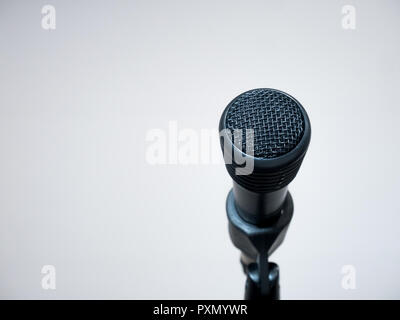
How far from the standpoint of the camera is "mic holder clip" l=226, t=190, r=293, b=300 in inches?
22.2

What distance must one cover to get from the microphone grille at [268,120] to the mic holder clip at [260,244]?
186 millimetres

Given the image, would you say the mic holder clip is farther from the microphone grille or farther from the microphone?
the microphone grille

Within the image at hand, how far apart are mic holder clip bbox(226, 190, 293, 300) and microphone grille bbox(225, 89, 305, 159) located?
186 mm

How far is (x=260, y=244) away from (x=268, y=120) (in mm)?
214

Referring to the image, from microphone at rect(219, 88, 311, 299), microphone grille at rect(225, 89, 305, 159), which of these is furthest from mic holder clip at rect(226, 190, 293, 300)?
microphone grille at rect(225, 89, 305, 159)

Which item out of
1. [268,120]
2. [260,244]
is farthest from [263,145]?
[260,244]

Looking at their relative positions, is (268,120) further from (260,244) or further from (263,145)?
(260,244)

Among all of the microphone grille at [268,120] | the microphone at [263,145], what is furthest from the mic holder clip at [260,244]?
the microphone grille at [268,120]
